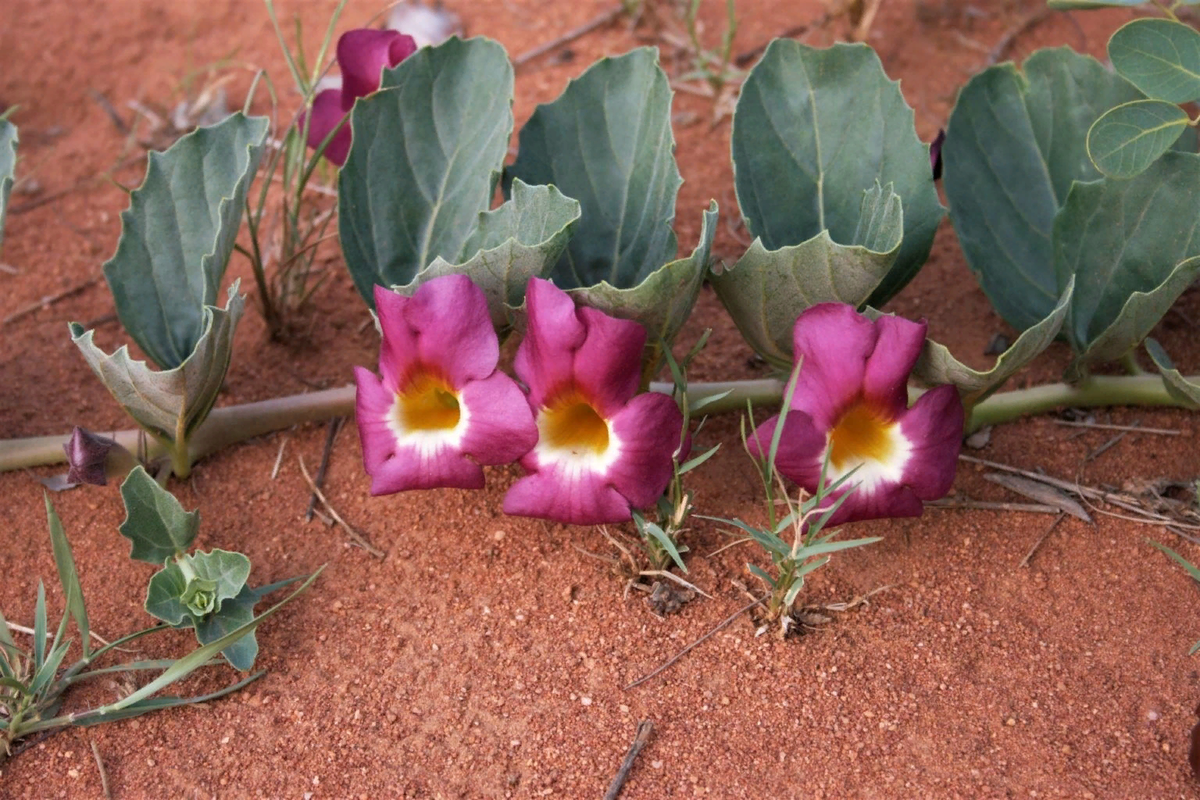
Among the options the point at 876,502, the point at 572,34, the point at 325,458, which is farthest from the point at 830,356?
the point at 572,34

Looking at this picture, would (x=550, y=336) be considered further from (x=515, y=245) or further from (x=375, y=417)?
(x=375, y=417)

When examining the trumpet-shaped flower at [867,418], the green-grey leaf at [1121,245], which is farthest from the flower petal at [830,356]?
the green-grey leaf at [1121,245]

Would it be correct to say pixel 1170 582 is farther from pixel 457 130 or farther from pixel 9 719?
pixel 9 719

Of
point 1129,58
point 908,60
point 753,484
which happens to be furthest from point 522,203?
point 908,60

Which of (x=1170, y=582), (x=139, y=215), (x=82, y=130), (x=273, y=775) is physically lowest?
(x=1170, y=582)

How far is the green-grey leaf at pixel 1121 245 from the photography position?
1.66m

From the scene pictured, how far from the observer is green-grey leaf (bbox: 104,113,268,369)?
5.71 ft

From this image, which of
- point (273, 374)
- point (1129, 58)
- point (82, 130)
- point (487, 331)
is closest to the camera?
point (487, 331)

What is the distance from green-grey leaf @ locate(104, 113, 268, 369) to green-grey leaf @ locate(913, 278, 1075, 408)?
0.99 meters

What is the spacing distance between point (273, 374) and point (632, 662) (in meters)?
0.84

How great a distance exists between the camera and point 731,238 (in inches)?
88.6

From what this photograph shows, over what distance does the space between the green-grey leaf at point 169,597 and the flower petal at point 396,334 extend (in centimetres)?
36

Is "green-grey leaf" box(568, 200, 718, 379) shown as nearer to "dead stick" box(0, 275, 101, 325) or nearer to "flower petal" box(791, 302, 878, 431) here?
"flower petal" box(791, 302, 878, 431)

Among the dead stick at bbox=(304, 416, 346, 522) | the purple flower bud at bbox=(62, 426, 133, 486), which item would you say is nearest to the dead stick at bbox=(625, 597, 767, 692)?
the dead stick at bbox=(304, 416, 346, 522)
